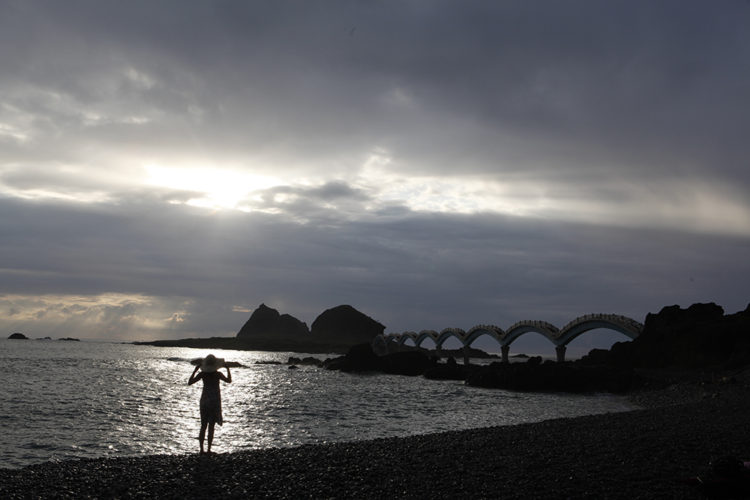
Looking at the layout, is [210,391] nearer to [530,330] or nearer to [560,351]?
[560,351]

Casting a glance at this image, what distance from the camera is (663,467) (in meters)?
13.3

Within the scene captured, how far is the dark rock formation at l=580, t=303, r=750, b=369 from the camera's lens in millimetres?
61625

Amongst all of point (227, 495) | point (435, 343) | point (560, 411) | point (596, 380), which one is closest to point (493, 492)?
point (227, 495)

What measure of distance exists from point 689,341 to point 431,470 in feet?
222

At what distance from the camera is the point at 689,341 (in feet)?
223

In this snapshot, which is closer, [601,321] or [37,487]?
[37,487]

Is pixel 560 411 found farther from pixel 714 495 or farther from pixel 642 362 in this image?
pixel 642 362

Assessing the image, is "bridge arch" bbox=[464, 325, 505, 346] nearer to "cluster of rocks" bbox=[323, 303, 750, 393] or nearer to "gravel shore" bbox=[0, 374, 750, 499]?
"cluster of rocks" bbox=[323, 303, 750, 393]

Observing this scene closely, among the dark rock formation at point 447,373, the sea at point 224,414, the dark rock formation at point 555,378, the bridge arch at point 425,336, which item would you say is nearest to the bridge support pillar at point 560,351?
the dark rock formation at point 447,373

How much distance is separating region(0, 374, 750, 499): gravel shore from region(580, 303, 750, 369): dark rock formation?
4560 cm

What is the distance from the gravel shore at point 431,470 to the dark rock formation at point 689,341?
45.6 meters

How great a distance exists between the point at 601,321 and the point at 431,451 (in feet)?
228

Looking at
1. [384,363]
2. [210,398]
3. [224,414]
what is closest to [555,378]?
[384,363]

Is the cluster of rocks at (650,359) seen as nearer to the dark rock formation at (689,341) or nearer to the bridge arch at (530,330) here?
the dark rock formation at (689,341)
